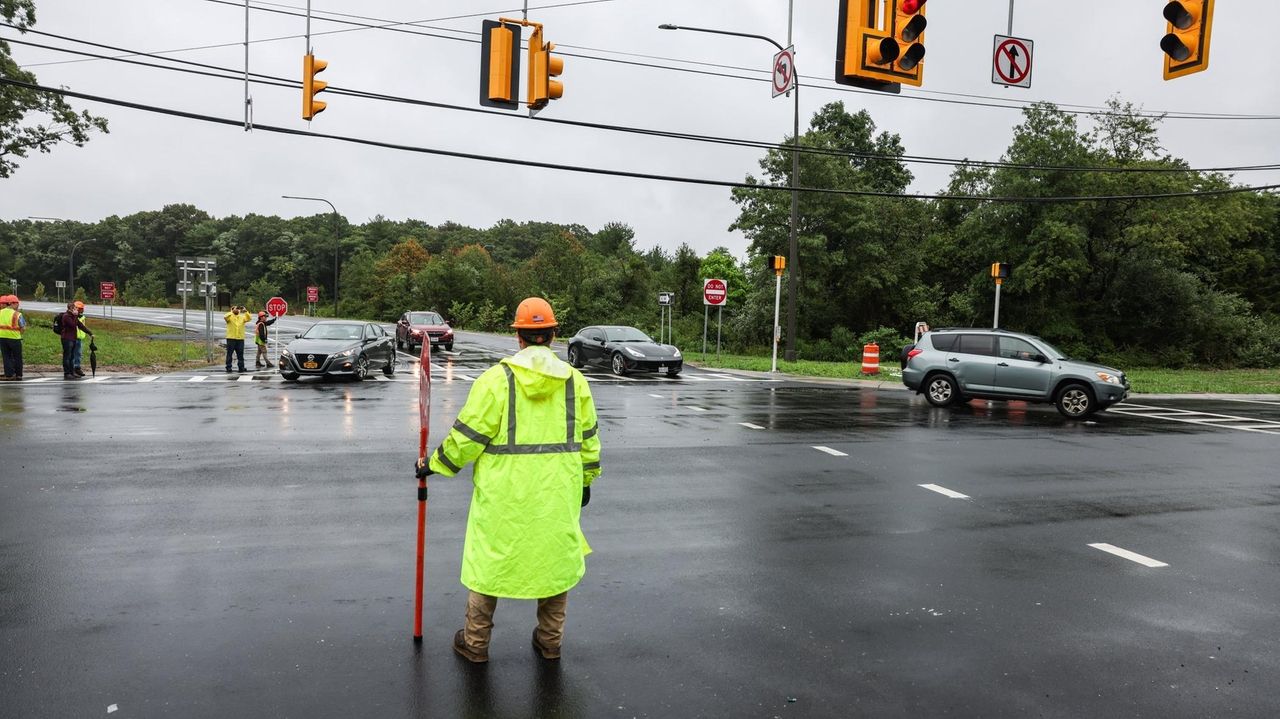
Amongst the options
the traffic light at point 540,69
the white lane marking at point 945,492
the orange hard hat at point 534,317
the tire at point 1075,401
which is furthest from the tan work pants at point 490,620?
the tire at point 1075,401

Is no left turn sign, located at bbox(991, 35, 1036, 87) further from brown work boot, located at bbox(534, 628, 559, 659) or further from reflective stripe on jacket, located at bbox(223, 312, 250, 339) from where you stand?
reflective stripe on jacket, located at bbox(223, 312, 250, 339)

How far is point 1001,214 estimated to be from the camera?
36562 millimetres

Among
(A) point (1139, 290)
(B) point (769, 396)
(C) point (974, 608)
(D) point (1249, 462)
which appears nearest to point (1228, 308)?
(A) point (1139, 290)

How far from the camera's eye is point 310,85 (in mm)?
13977

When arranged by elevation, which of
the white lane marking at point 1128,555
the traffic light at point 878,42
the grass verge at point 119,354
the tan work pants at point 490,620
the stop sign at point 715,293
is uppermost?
the traffic light at point 878,42

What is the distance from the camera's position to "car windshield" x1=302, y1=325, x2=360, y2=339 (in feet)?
68.3

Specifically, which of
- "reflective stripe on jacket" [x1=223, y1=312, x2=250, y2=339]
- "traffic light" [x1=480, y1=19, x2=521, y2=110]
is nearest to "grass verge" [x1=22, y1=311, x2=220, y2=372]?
"reflective stripe on jacket" [x1=223, y1=312, x2=250, y2=339]

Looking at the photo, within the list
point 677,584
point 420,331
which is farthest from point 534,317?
point 420,331

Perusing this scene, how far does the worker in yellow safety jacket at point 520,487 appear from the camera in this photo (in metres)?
3.90

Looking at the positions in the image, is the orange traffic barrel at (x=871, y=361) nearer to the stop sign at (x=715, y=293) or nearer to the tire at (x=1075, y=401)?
the stop sign at (x=715, y=293)

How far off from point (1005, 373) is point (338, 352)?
14.4 meters

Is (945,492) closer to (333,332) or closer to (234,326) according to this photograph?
(333,332)

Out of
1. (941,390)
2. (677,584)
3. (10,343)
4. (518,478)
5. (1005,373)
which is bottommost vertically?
(677,584)

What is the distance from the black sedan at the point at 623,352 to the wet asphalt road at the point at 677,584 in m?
12.2
